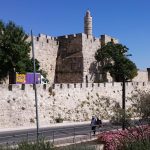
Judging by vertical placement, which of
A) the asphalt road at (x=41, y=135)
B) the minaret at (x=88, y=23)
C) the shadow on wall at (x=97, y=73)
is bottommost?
the asphalt road at (x=41, y=135)

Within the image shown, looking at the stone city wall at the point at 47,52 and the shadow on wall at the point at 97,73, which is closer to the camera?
the stone city wall at the point at 47,52

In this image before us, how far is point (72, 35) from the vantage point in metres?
44.4

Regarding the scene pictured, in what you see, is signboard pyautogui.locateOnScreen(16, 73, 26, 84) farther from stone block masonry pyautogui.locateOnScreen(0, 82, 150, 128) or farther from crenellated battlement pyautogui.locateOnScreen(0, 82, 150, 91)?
stone block masonry pyautogui.locateOnScreen(0, 82, 150, 128)

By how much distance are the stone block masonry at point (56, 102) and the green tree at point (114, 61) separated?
12.0ft

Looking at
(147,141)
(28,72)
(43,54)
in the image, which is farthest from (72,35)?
(147,141)

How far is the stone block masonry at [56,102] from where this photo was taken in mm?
29844

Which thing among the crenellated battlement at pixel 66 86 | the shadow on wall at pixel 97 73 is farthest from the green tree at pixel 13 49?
the shadow on wall at pixel 97 73

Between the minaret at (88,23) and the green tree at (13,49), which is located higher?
the minaret at (88,23)

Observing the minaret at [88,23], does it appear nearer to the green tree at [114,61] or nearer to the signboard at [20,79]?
the green tree at [114,61]

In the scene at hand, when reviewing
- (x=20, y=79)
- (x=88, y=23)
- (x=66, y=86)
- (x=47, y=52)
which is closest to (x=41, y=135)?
(x=20, y=79)

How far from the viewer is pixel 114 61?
44.8 m

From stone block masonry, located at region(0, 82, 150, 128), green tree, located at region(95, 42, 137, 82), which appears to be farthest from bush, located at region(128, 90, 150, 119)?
green tree, located at region(95, 42, 137, 82)

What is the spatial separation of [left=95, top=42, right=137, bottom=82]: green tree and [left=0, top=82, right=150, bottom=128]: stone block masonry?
364 centimetres

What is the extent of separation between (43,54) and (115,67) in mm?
7173
